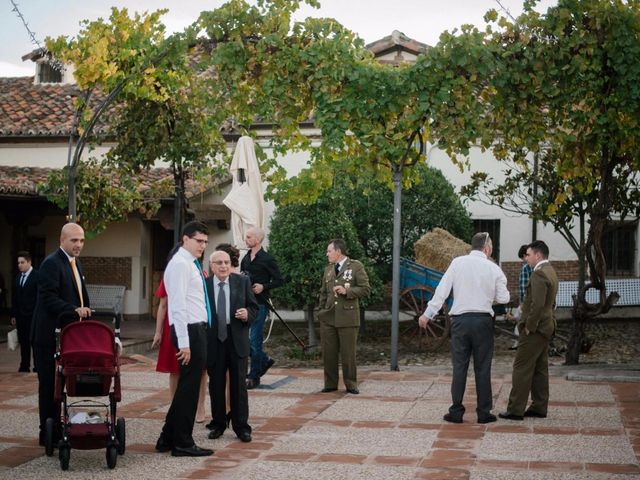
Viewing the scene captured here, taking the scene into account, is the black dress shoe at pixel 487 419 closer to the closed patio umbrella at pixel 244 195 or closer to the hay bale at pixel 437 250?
the closed patio umbrella at pixel 244 195

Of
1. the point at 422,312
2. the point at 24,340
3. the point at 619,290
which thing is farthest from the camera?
the point at 619,290

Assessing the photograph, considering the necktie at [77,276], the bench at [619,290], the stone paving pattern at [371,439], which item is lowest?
the stone paving pattern at [371,439]

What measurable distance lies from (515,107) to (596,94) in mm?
965

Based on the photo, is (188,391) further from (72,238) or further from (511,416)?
(511,416)

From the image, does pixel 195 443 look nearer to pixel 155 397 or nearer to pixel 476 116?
pixel 155 397

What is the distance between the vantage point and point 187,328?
25.5 ft

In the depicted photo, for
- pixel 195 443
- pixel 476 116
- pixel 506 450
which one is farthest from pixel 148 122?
pixel 506 450

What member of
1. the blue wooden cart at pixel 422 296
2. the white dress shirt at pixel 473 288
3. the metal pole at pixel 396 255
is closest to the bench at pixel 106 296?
the blue wooden cart at pixel 422 296

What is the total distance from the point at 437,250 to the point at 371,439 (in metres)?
10.3

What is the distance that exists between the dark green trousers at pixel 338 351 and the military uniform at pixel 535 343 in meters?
2.21

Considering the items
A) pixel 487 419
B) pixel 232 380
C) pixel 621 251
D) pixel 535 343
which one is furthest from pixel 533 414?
pixel 621 251

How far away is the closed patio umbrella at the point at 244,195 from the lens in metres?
13.2

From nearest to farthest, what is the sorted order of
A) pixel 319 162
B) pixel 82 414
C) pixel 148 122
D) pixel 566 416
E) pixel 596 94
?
pixel 82 414 → pixel 566 416 → pixel 596 94 → pixel 319 162 → pixel 148 122

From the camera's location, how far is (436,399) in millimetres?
11031
